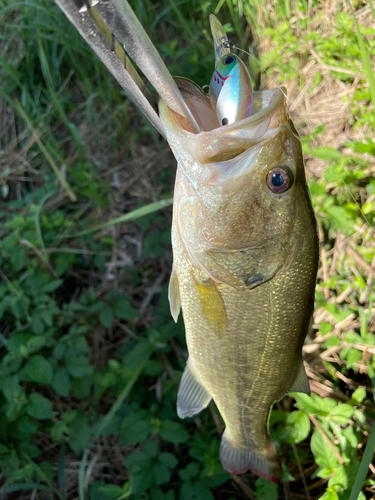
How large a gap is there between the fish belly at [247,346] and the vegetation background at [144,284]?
11.1 inches

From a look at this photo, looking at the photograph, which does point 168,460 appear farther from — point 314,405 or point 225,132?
point 225,132

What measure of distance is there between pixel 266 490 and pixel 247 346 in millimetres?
1018

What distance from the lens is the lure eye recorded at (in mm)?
1062

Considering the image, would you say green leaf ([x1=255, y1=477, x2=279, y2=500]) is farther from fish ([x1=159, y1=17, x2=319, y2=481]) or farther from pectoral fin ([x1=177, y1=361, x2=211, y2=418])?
pectoral fin ([x1=177, y1=361, x2=211, y2=418])

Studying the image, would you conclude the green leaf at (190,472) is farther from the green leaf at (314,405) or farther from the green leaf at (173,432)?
the green leaf at (314,405)

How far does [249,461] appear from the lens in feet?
5.65

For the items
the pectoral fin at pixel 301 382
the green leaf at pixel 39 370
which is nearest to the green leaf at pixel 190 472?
the pectoral fin at pixel 301 382

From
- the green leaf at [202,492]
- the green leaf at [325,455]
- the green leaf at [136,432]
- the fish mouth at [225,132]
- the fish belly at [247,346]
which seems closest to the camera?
the fish mouth at [225,132]

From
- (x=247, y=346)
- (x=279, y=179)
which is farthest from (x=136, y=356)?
(x=279, y=179)

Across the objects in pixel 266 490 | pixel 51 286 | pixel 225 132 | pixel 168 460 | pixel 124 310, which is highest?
pixel 225 132

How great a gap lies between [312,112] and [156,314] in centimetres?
204

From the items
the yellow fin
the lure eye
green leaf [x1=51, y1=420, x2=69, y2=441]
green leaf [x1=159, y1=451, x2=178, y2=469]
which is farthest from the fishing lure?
green leaf [x1=51, y1=420, x2=69, y2=441]

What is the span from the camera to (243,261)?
120 cm

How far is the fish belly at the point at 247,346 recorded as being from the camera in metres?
1.29
